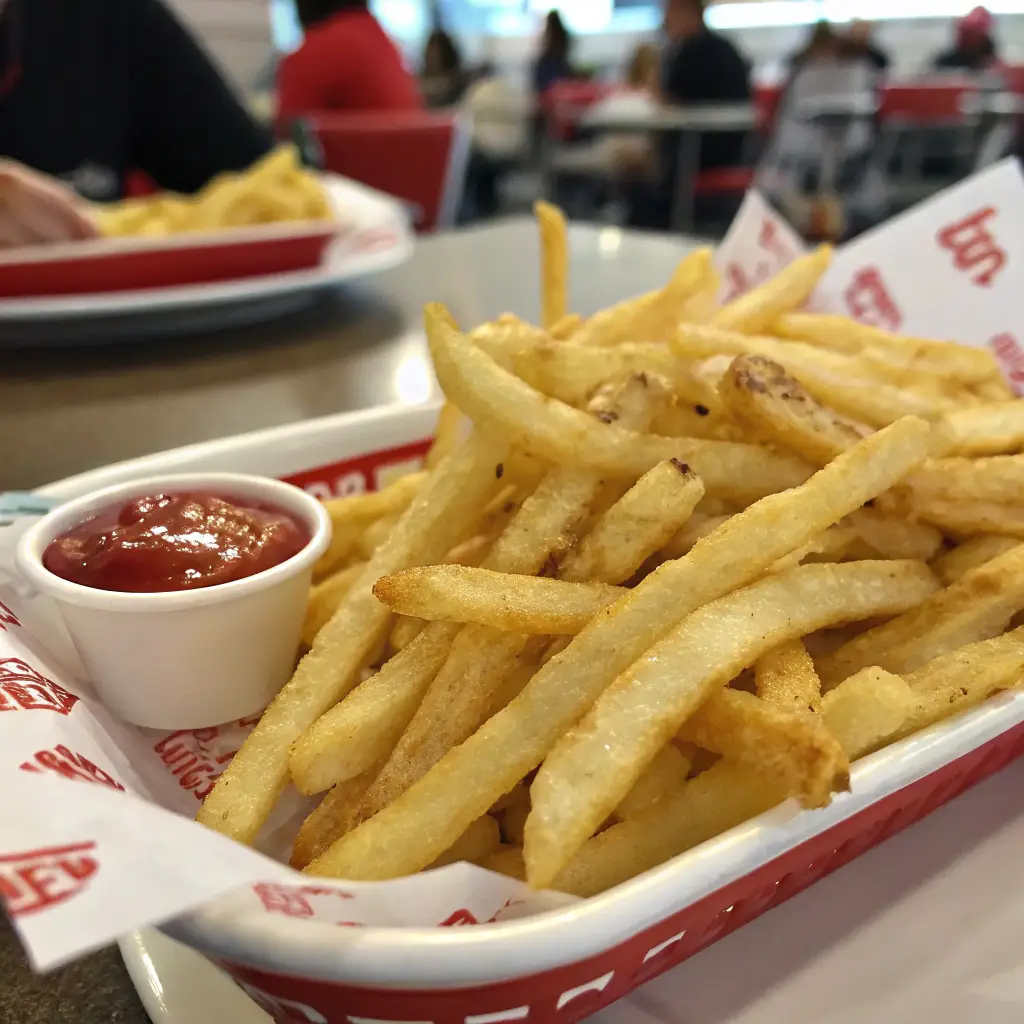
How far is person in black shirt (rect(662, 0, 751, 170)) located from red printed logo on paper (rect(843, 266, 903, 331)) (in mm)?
7781

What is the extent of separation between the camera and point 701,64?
9.08 metres

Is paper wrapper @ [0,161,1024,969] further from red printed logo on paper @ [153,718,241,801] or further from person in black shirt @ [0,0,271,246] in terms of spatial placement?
person in black shirt @ [0,0,271,246]

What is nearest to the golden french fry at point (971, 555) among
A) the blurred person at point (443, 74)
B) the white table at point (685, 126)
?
the white table at point (685, 126)

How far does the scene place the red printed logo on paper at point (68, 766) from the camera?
0.71m

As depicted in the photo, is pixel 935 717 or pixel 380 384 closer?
pixel 935 717

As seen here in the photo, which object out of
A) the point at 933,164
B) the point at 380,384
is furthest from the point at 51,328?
the point at 933,164

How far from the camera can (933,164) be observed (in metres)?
9.77

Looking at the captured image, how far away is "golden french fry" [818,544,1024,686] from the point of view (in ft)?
3.03

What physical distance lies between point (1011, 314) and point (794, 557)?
83 centimetres

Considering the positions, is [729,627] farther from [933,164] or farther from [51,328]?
[933,164]

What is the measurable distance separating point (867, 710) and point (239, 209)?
244 cm

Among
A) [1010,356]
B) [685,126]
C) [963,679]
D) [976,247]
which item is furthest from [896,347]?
[685,126]

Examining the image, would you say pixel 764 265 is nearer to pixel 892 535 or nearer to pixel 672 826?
pixel 892 535

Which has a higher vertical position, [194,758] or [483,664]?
[483,664]
